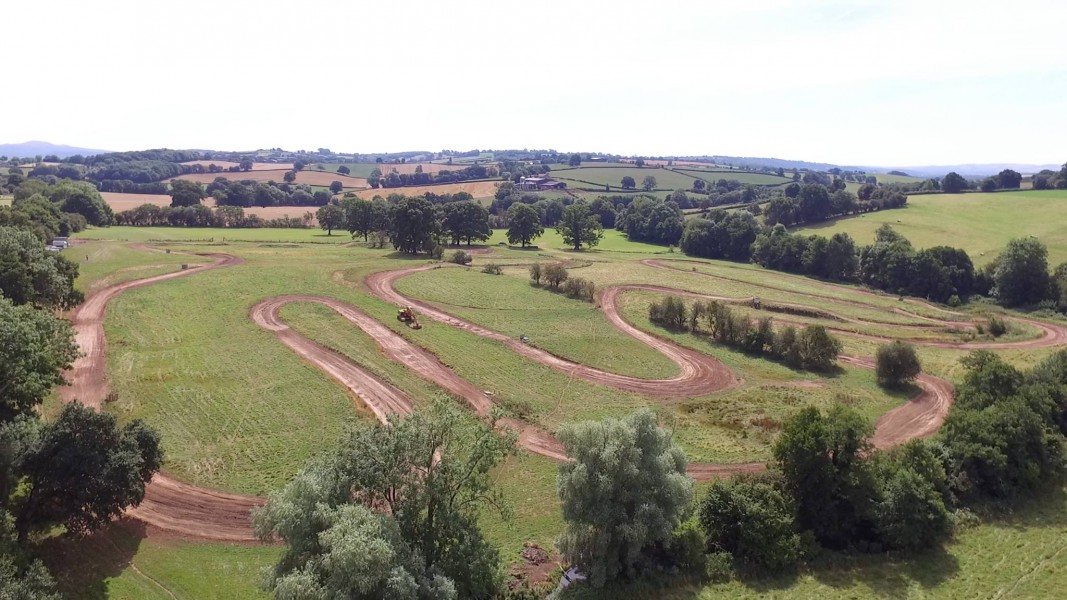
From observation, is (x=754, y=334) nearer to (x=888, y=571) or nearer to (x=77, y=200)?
(x=888, y=571)

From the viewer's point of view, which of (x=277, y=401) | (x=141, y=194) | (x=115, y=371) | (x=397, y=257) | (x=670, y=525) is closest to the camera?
(x=670, y=525)

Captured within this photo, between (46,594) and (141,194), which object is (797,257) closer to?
(46,594)

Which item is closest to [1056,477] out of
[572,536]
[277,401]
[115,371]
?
[572,536]

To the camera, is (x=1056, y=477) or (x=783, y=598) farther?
(x=1056, y=477)

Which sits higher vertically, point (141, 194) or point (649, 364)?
point (141, 194)

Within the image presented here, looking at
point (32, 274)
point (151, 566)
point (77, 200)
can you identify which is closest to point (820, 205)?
point (32, 274)

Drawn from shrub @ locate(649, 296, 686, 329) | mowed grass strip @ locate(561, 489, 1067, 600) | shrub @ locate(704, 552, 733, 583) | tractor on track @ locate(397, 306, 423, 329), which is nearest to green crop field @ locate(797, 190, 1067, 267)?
shrub @ locate(649, 296, 686, 329)

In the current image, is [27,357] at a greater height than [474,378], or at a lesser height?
greater
